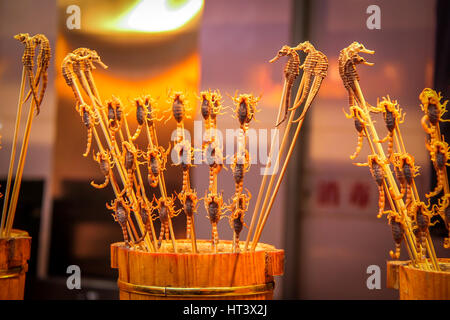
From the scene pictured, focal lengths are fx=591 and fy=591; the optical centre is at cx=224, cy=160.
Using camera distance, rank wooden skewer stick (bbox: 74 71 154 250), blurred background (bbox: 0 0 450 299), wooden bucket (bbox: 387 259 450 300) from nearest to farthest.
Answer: wooden bucket (bbox: 387 259 450 300)
wooden skewer stick (bbox: 74 71 154 250)
blurred background (bbox: 0 0 450 299)

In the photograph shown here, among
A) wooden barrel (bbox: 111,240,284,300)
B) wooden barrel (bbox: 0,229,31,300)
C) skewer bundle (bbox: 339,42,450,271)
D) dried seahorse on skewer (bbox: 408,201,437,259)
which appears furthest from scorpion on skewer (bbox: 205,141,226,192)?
wooden barrel (bbox: 0,229,31,300)

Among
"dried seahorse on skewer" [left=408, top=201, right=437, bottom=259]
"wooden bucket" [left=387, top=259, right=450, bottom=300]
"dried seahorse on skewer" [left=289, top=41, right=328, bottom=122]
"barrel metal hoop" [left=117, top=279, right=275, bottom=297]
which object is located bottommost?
"barrel metal hoop" [left=117, top=279, right=275, bottom=297]

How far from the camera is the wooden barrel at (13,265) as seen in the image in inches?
71.0

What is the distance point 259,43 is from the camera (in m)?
2.35

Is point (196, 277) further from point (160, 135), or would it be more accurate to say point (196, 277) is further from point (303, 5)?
point (303, 5)

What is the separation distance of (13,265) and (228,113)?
956 mm

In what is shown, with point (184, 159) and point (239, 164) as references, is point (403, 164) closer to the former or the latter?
point (239, 164)

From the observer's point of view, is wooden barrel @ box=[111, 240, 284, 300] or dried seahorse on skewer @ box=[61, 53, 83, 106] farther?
dried seahorse on skewer @ box=[61, 53, 83, 106]

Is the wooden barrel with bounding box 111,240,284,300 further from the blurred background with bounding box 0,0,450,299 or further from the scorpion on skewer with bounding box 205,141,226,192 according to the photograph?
the blurred background with bounding box 0,0,450,299

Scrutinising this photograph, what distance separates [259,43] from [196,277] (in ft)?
3.66

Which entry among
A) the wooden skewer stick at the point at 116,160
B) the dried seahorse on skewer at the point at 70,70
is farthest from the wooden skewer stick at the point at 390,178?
the dried seahorse on skewer at the point at 70,70

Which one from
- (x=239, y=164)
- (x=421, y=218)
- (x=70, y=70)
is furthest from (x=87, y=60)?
(x=421, y=218)

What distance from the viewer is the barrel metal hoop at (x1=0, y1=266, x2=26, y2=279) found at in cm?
180
